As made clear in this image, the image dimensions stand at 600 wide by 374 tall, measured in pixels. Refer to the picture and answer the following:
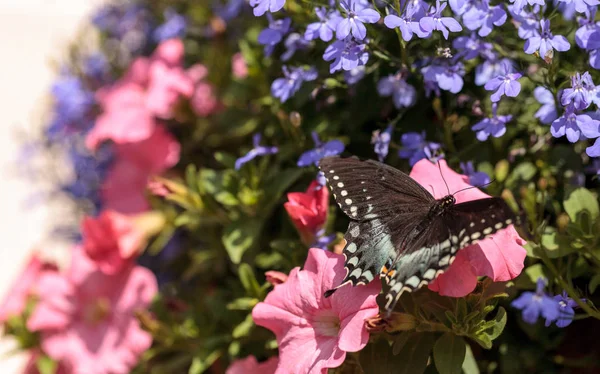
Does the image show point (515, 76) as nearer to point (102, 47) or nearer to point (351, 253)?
point (351, 253)

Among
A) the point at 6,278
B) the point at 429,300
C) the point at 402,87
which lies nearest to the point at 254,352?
the point at 429,300

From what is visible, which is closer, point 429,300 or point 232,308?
point 429,300

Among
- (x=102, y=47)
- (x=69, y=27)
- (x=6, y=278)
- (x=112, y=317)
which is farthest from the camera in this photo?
(x=69, y=27)

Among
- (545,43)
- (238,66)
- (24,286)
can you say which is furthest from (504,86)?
(24,286)

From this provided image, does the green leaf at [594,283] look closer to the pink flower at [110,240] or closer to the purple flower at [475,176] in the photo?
the purple flower at [475,176]

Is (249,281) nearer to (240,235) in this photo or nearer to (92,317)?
(240,235)

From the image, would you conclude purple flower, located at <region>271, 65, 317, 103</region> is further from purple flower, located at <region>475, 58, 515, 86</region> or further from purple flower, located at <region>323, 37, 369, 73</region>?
purple flower, located at <region>475, 58, 515, 86</region>
